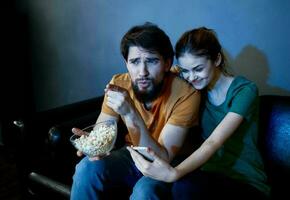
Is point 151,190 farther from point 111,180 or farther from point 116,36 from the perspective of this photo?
point 116,36

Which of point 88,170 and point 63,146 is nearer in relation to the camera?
point 88,170

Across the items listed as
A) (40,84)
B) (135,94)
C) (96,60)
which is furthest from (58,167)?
(40,84)

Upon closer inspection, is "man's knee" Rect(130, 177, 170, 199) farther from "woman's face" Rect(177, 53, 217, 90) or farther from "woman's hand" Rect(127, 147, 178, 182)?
"woman's face" Rect(177, 53, 217, 90)

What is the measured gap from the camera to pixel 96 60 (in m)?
2.36

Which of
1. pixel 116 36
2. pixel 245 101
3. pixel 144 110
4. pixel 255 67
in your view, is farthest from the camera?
pixel 116 36

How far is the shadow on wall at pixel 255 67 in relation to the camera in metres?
1.69

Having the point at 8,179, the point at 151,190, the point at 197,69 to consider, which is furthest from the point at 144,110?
the point at 8,179

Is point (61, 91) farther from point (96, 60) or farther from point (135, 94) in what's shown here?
point (135, 94)

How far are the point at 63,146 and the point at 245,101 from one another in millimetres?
803

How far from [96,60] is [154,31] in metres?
1.08

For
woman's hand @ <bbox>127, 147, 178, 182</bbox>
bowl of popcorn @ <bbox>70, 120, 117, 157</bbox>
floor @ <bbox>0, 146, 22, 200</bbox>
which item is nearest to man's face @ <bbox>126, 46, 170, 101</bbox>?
bowl of popcorn @ <bbox>70, 120, 117, 157</bbox>

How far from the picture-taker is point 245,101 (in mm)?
1224

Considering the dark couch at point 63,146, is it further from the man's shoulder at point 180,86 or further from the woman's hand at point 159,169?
the woman's hand at point 159,169

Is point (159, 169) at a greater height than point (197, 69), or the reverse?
point (197, 69)
